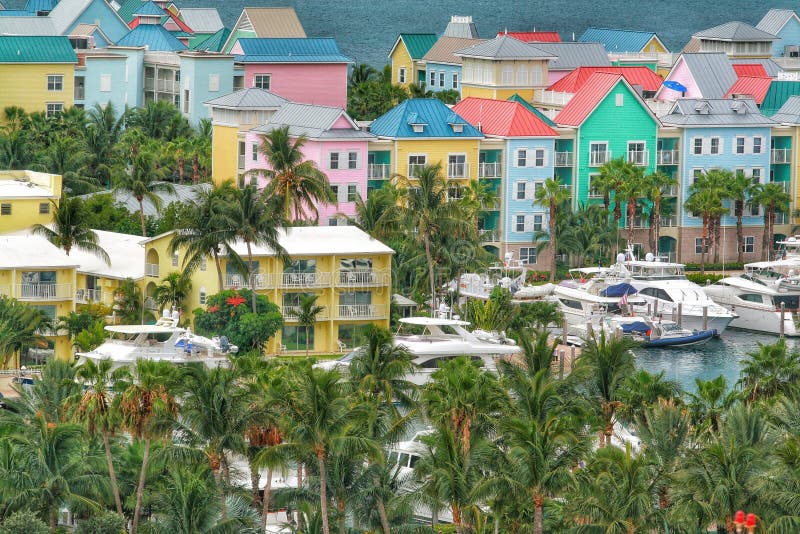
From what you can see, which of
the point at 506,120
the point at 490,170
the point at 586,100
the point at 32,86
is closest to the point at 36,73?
the point at 32,86

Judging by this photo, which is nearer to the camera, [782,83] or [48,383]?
[48,383]

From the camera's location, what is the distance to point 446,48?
14875cm

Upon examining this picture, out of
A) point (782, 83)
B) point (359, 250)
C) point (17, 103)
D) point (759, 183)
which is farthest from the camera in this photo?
point (17, 103)

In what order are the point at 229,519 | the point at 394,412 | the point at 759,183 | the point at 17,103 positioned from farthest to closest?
the point at 17,103
the point at 759,183
the point at 394,412
the point at 229,519

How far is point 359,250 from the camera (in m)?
93.1

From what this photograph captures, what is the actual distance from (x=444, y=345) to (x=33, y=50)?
5494 cm

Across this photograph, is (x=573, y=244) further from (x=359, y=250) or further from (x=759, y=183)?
(x=359, y=250)

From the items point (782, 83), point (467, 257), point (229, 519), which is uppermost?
point (782, 83)

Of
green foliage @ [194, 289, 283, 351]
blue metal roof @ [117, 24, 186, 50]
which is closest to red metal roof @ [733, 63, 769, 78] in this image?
blue metal roof @ [117, 24, 186, 50]

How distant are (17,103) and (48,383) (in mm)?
64811

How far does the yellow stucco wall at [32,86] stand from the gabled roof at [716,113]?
3513cm

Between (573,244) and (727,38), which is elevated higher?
(727,38)

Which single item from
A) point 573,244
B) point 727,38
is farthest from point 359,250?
point 727,38

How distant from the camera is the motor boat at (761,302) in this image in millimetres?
105062
